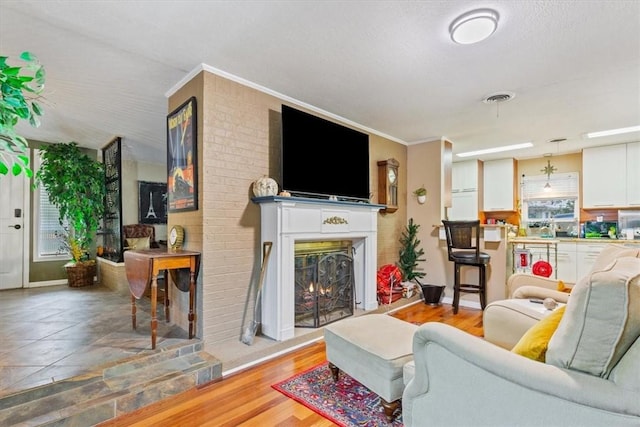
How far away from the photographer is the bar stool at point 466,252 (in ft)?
12.6

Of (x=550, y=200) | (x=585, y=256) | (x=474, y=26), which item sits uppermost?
(x=474, y=26)

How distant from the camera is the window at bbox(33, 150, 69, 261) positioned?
4871mm

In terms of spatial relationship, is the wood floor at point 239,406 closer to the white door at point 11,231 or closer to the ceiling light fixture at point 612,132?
the white door at point 11,231

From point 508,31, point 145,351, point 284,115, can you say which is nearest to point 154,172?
point 284,115

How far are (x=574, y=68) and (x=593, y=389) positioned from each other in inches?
106

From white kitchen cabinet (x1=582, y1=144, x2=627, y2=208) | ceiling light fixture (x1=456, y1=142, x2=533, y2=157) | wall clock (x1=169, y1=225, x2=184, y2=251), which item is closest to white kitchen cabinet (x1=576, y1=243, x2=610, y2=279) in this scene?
white kitchen cabinet (x1=582, y1=144, x2=627, y2=208)

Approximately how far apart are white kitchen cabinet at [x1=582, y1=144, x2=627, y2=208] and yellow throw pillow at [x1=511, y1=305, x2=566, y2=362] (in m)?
5.13

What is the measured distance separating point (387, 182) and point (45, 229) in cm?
534

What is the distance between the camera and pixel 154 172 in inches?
238

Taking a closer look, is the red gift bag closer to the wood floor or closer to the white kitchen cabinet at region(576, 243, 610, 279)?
the wood floor

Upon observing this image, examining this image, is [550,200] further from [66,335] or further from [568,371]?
[66,335]

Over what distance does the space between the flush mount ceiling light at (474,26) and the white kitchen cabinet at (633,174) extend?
4.50 metres

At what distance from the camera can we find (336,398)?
79.0 inches

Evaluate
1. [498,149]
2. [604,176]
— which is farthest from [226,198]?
[604,176]
